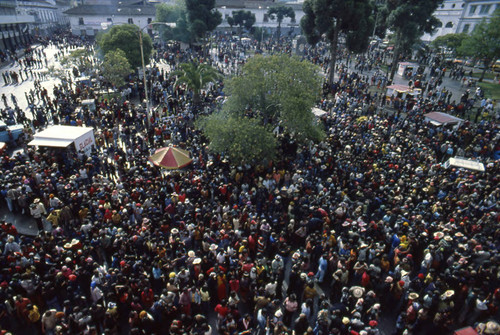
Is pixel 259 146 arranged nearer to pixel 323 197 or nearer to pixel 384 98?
pixel 323 197

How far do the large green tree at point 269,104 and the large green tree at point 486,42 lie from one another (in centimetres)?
2460

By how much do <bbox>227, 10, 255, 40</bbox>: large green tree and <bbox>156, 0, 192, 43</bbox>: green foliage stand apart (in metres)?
14.1

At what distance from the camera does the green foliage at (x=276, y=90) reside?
661 inches

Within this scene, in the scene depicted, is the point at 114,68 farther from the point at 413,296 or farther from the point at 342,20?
the point at 413,296

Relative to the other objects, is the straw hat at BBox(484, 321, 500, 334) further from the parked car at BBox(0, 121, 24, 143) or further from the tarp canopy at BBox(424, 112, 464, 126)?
the parked car at BBox(0, 121, 24, 143)

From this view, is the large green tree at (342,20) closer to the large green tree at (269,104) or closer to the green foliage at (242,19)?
the large green tree at (269,104)

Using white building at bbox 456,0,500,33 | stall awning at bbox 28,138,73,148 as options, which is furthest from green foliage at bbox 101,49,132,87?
white building at bbox 456,0,500,33

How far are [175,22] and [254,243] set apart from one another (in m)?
45.6

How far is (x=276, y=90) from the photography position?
17.9 metres

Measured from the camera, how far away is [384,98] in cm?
2705

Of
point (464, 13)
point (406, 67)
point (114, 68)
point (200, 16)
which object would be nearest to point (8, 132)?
point (114, 68)

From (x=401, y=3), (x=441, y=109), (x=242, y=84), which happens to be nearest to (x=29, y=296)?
(x=242, y=84)

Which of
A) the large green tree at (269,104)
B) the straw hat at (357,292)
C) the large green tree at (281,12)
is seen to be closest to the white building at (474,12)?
the large green tree at (281,12)

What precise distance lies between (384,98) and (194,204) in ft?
71.2
